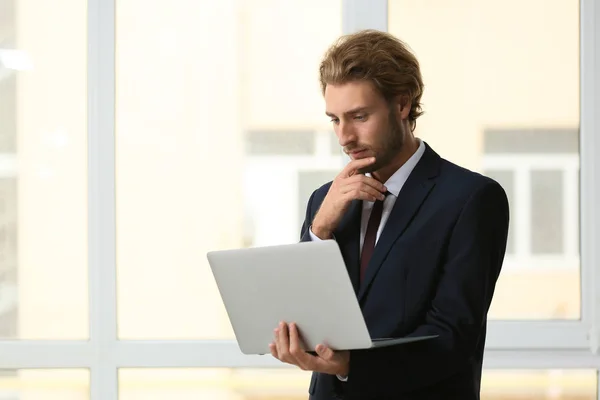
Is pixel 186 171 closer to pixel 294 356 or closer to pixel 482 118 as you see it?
pixel 482 118

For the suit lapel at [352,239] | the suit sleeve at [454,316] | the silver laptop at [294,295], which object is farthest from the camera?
the suit lapel at [352,239]

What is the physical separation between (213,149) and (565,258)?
1.39 metres

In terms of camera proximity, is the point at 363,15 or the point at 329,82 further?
the point at 363,15

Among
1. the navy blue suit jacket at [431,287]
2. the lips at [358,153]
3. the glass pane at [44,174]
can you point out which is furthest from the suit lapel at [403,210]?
the glass pane at [44,174]

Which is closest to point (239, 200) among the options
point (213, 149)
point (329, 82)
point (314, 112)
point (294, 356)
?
point (213, 149)

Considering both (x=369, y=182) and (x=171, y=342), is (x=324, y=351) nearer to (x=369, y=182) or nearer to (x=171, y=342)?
(x=369, y=182)

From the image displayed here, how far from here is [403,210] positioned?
163 centimetres

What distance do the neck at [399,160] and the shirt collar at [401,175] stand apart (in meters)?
0.02

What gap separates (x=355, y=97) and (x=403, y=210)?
0.26 meters

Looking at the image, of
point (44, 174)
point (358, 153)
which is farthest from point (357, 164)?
point (44, 174)

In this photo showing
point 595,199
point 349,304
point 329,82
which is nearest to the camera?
point 349,304

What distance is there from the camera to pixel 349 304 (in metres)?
1.39

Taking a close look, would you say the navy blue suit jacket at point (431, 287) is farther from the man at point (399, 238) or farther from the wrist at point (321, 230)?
the wrist at point (321, 230)

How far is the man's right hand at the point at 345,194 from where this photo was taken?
5.53 ft
